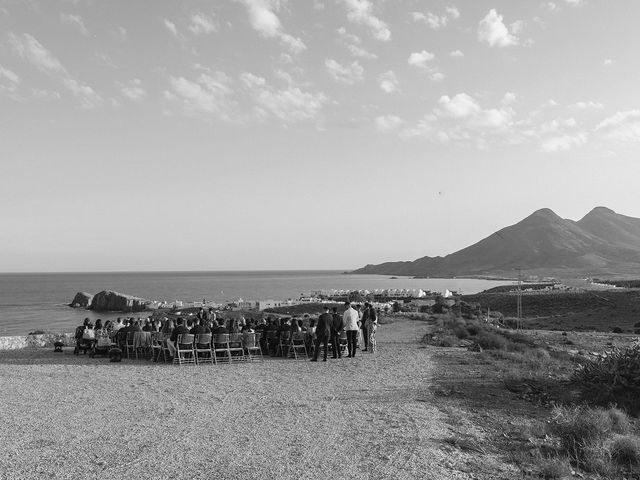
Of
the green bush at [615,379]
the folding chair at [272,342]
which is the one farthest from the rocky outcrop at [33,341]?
the green bush at [615,379]

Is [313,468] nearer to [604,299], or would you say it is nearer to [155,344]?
[155,344]

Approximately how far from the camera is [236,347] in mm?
14781

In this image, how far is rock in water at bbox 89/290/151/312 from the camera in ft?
208

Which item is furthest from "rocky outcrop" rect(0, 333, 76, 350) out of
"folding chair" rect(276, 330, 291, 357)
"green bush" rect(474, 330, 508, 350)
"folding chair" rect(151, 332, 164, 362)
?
"green bush" rect(474, 330, 508, 350)

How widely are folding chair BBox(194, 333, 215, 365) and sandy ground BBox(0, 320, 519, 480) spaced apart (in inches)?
40.9

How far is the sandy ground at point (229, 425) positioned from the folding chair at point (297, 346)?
2.18m

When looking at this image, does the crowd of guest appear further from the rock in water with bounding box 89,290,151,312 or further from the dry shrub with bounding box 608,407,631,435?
the rock in water with bounding box 89,290,151,312

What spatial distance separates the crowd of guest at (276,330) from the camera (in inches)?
564

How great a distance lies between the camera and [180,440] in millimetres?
6812

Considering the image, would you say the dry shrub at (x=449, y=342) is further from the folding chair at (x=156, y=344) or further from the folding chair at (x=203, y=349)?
the folding chair at (x=156, y=344)

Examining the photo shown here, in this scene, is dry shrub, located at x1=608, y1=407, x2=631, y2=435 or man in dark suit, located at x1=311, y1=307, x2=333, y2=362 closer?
dry shrub, located at x1=608, y1=407, x2=631, y2=435

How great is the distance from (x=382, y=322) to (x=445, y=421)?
23.2m

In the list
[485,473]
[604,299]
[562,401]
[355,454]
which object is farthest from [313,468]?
[604,299]

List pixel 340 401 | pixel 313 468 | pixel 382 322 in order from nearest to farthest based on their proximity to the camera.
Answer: pixel 313 468, pixel 340 401, pixel 382 322
